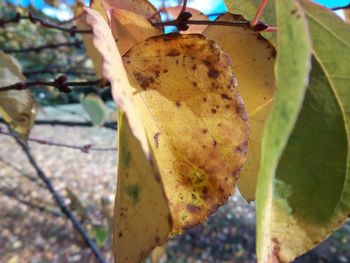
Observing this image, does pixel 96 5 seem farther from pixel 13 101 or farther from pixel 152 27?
pixel 13 101

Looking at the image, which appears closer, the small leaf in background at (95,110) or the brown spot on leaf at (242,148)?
the brown spot on leaf at (242,148)

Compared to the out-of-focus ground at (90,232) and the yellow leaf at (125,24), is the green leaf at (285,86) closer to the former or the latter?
the yellow leaf at (125,24)

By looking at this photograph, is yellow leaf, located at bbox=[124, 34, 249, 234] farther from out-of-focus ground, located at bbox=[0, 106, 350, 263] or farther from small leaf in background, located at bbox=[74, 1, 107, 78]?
out-of-focus ground, located at bbox=[0, 106, 350, 263]

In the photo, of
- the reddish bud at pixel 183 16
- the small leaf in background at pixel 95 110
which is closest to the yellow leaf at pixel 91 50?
the reddish bud at pixel 183 16

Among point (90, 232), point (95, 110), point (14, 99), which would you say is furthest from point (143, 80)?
point (90, 232)

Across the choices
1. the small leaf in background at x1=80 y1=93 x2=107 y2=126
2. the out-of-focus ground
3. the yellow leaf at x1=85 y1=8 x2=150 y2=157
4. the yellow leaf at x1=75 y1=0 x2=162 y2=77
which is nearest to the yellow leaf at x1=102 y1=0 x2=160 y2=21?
the yellow leaf at x1=75 y1=0 x2=162 y2=77

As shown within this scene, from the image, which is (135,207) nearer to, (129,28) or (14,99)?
(129,28)
